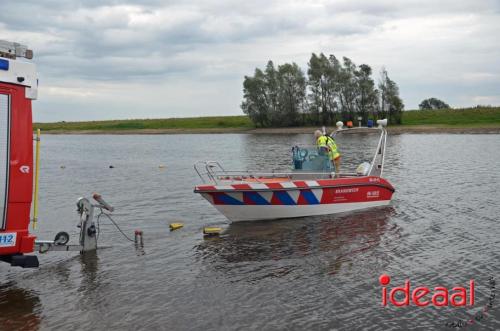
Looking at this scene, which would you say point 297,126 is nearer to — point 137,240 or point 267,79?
point 267,79

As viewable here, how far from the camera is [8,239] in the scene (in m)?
8.42

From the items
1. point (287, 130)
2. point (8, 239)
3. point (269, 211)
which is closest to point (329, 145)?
point (269, 211)

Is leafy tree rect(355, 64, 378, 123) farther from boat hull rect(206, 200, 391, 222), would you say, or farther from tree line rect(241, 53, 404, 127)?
boat hull rect(206, 200, 391, 222)

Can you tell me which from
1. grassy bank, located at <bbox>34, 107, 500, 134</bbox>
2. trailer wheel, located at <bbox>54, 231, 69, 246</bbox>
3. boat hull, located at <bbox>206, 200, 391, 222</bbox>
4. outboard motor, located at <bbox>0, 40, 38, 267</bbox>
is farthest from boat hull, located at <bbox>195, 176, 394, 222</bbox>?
grassy bank, located at <bbox>34, 107, 500, 134</bbox>

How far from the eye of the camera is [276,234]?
13164 millimetres

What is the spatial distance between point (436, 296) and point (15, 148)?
24.2ft

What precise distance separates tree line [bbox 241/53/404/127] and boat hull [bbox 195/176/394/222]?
226 ft

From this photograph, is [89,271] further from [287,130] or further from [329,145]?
[287,130]

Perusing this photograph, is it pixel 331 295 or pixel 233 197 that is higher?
pixel 233 197

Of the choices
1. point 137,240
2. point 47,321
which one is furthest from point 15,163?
point 137,240

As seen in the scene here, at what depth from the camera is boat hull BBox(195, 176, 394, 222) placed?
1405 centimetres

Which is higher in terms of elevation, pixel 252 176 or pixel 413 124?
pixel 413 124

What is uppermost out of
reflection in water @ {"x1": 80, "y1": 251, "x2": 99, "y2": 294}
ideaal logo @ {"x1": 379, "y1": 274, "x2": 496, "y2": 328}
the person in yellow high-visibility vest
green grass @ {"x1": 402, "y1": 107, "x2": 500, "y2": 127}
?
green grass @ {"x1": 402, "y1": 107, "x2": 500, "y2": 127}

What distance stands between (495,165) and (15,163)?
1062 inches
